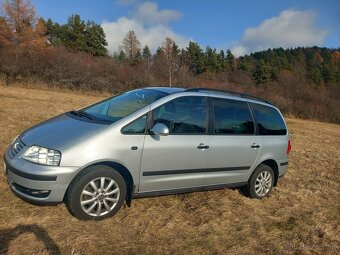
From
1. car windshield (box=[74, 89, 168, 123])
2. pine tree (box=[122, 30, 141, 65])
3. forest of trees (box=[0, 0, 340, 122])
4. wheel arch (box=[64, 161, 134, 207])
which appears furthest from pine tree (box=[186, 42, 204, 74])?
wheel arch (box=[64, 161, 134, 207])

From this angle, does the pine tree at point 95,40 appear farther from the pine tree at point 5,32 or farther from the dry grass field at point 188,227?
the dry grass field at point 188,227

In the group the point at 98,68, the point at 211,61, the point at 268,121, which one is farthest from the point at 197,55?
the point at 268,121

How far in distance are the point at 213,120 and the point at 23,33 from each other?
39.9 metres

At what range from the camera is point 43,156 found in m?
4.57

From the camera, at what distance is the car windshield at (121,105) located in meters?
5.31

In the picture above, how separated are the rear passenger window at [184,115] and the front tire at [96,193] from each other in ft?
3.13

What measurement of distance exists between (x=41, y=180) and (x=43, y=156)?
0.94 ft

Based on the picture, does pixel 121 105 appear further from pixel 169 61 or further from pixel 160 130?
pixel 169 61

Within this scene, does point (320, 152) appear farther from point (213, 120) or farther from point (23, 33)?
point (23, 33)

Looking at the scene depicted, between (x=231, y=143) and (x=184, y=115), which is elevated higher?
(x=184, y=115)

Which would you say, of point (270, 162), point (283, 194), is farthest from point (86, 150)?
point (283, 194)

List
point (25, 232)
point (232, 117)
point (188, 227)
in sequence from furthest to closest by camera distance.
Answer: point (232, 117) → point (188, 227) → point (25, 232)

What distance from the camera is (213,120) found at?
583cm

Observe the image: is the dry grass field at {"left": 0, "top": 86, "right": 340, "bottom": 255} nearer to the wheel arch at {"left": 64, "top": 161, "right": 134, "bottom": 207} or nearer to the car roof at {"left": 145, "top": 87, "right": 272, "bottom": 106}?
the wheel arch at {"left": 64, "top": 161, "right": 134, "bottom": 207}
